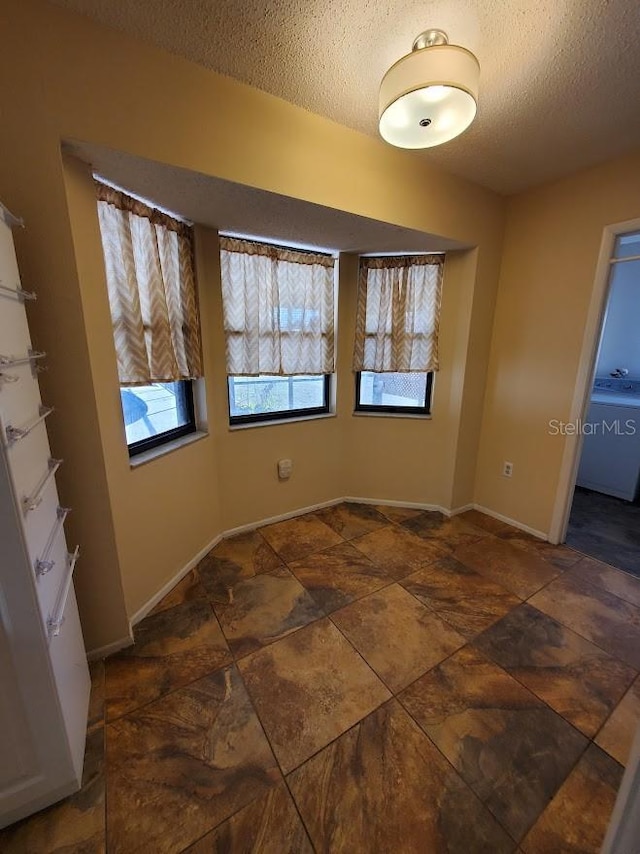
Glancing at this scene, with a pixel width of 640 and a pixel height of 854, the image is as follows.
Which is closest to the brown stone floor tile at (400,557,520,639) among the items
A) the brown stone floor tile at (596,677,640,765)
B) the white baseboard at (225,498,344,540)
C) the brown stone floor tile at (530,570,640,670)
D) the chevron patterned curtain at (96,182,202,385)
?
the brown stone floor tile at (530,570,640,670)

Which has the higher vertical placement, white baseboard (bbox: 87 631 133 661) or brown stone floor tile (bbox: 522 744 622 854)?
→ white baseboard (bbox: 87 631 133 661)

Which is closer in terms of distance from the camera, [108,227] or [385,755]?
[385,755]

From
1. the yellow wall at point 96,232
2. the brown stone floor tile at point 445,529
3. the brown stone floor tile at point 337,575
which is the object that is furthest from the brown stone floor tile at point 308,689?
the brown stone floor tile at point 445,529

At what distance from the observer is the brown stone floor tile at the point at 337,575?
1.93m

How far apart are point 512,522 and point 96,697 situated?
2.84 m

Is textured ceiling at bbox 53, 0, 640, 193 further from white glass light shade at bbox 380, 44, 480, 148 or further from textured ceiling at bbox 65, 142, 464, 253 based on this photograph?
textured ceiling at bbox 65, 142, 464, 253

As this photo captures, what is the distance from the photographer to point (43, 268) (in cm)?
118

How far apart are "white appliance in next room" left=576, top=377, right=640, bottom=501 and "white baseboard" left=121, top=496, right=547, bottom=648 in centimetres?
104

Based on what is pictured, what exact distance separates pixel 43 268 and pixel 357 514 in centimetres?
250

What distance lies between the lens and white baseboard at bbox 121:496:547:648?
1587 mm

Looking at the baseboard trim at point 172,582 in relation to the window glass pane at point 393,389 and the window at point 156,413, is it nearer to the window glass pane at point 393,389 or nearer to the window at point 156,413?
the window at point 156,413

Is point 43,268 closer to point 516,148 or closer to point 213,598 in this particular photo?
point 213,598

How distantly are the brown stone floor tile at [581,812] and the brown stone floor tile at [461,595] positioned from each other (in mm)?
569

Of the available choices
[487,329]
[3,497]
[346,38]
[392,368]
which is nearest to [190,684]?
[3,497]
